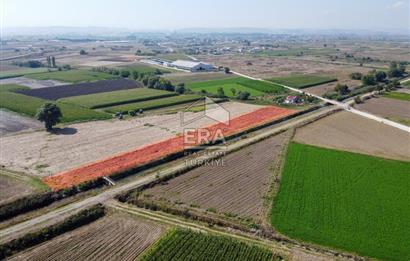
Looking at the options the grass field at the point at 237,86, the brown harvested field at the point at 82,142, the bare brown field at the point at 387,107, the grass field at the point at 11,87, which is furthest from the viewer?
the grass field at the point at 237,86

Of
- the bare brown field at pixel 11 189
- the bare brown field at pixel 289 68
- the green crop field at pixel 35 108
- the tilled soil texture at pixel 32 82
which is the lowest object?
the bare brown field at pixel 11 189

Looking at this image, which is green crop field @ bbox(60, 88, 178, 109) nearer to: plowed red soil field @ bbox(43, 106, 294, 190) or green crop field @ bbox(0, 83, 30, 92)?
green crop field @ bbox(0, 83, 30, 92)

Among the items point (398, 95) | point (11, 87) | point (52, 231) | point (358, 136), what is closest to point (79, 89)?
point (11, 87)

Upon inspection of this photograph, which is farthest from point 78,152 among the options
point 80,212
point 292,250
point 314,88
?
point 314,88

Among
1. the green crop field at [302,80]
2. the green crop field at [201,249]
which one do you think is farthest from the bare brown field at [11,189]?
the green crop field at [302,80]

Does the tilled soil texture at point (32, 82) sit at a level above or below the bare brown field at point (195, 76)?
below

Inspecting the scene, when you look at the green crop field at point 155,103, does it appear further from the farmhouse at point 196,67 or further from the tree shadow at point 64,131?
the farmhouse at point 196,67

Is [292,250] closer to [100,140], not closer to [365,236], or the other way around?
[365,236]

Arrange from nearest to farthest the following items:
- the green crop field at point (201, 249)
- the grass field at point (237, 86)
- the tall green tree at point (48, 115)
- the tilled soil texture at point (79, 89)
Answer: the green crop field at point (201, 249), the tall green tree at point (48, 115), the tilled soil texture at point (79, 89), the grass field at point (237, 86)
